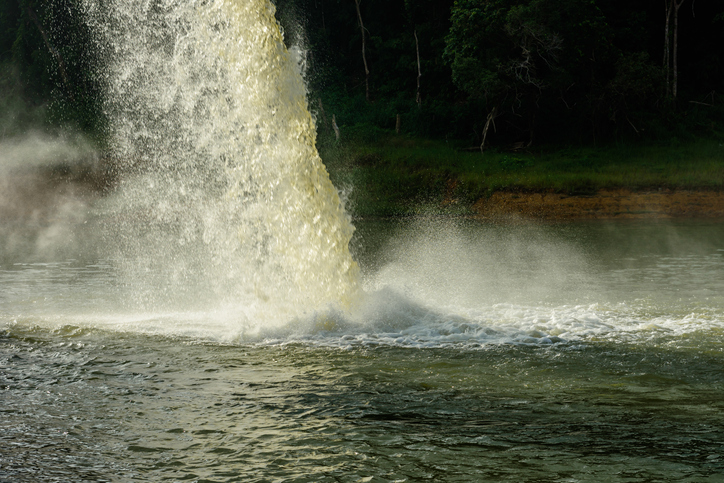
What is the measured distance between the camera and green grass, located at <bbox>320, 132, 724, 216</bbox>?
29.5m

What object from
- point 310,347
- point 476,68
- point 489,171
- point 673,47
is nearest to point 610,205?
point 489,171

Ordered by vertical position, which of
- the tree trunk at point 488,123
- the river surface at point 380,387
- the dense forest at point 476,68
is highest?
the dense forest at point 476,68

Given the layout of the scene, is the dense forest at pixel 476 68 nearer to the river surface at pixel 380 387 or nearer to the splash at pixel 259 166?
the river surface at pixel 380 387

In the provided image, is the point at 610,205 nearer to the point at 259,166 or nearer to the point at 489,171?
the point at 489,171

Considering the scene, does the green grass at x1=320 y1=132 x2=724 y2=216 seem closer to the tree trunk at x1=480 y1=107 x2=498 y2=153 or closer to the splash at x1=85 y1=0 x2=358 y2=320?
the tree trunk at x1=480 y1=107 x2=498 y2=153

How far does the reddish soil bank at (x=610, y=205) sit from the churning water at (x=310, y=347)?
31.1 ft

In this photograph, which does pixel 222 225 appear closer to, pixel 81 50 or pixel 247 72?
pixel 247 72

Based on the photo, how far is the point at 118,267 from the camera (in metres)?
17.5

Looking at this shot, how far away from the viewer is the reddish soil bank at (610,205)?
90.0 ft

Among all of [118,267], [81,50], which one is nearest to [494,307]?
[118,267]

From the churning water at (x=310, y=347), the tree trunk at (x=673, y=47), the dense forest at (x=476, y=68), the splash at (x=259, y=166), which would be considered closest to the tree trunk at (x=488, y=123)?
the dense forest at (x=476, y=68)

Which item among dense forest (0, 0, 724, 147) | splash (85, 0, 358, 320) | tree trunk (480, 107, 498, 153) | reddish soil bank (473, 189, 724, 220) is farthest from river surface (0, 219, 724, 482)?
tree trunk (480, 107, 498, 153)

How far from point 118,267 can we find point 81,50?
31076 mm

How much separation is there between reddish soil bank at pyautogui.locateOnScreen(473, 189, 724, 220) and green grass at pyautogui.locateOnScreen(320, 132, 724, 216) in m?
0.46
